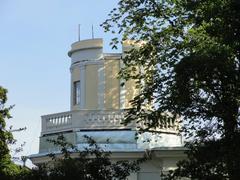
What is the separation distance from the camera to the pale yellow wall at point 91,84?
101 feet

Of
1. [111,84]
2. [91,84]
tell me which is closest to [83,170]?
[111,84]

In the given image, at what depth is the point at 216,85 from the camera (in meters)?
15.9

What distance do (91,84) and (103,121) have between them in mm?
4123

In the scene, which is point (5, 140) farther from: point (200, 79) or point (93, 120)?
point (200, 79)

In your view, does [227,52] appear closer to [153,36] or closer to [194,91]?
[194,91]

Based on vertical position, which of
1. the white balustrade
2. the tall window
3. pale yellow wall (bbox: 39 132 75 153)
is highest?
the tall window

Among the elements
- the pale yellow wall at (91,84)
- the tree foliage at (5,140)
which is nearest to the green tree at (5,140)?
the tree foliage at (5,140)

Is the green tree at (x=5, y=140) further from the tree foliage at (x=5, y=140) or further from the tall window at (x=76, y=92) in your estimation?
the tall window at (x=76, y=92)

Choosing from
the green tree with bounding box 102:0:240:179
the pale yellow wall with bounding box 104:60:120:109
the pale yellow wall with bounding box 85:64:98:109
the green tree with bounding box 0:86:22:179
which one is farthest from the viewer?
the pale yellow wall with bounding box 85:64:98:109

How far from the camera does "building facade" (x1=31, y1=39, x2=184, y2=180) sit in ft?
85.2

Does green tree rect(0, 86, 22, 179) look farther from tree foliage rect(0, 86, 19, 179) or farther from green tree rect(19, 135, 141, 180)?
green tree rect(19, 135, 141, 180)

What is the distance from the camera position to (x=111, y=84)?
100 feet

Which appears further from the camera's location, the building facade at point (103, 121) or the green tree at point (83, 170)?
the building facade at point (103, 121)

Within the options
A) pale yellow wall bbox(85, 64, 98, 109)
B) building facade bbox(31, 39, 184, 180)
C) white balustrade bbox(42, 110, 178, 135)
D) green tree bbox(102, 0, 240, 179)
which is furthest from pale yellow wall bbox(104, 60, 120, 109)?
green tree bbox(102, 0, 240, 179)
